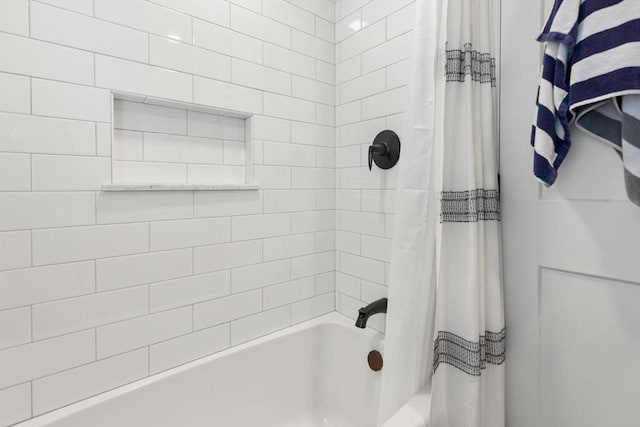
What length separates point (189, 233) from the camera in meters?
1.30

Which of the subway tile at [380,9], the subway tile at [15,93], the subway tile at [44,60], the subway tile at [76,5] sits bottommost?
the subway tile at [15,93]

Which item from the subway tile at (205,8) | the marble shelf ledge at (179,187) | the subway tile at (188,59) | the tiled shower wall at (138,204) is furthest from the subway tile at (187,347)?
the subway tile at (205,8)

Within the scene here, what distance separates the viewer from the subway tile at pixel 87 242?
1019mm

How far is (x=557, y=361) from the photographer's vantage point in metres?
0.95

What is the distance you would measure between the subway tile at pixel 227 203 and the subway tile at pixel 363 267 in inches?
21.7

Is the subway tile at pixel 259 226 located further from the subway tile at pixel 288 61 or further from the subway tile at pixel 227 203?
the subway tile at pixel 288 61

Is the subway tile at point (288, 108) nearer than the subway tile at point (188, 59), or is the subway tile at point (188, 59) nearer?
the subway tile at point (188, 59)

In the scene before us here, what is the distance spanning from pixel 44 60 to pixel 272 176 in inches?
35.2

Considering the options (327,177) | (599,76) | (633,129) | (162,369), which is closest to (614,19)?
(599,76)

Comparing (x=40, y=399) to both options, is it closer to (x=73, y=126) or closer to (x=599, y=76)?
(x=73, y=126)

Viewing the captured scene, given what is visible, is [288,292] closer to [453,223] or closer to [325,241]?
[325,241]

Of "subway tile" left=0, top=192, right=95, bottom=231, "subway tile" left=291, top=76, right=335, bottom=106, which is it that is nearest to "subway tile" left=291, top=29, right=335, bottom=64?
"subway tile" left=291, top=76, right=335, bottom=106

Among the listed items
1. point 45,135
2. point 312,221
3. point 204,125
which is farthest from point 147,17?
point 312,221

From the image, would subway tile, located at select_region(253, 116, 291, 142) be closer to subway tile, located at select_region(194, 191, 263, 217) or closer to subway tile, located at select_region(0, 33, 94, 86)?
subway tile, located at select_region(194, 191, 263, 217)
